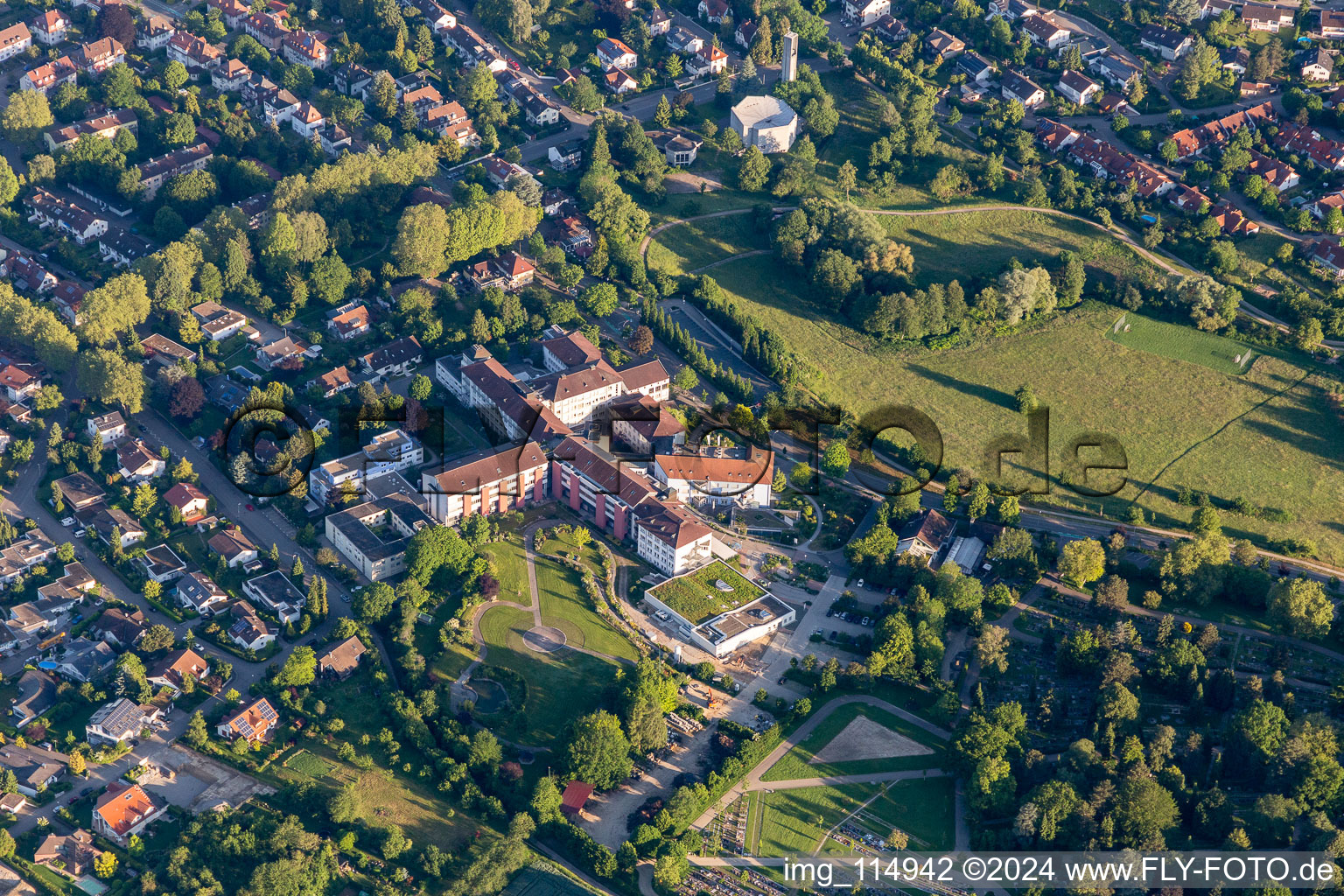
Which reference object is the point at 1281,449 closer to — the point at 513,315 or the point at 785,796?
the point at 785,796

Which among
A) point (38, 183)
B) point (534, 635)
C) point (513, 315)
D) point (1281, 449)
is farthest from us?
point (38, 183)

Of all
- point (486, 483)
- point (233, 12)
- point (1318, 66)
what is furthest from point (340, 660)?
point (1318, 66)

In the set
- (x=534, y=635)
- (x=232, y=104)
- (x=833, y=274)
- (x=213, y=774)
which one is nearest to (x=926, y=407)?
(x=833, y=274)

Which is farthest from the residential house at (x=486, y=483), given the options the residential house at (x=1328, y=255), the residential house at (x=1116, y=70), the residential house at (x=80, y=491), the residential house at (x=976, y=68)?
the residential house at (x=1116, y=70)

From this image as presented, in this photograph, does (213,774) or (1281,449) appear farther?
(1281,449)

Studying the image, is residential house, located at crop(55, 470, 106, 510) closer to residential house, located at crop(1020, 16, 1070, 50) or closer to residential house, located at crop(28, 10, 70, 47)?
residential house, located at crop(28, 10, 70, 47)

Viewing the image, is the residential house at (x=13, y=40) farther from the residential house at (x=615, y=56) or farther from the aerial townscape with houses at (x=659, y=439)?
the residential house at (x=615, y=56)

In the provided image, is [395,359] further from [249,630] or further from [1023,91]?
[1023,91]
